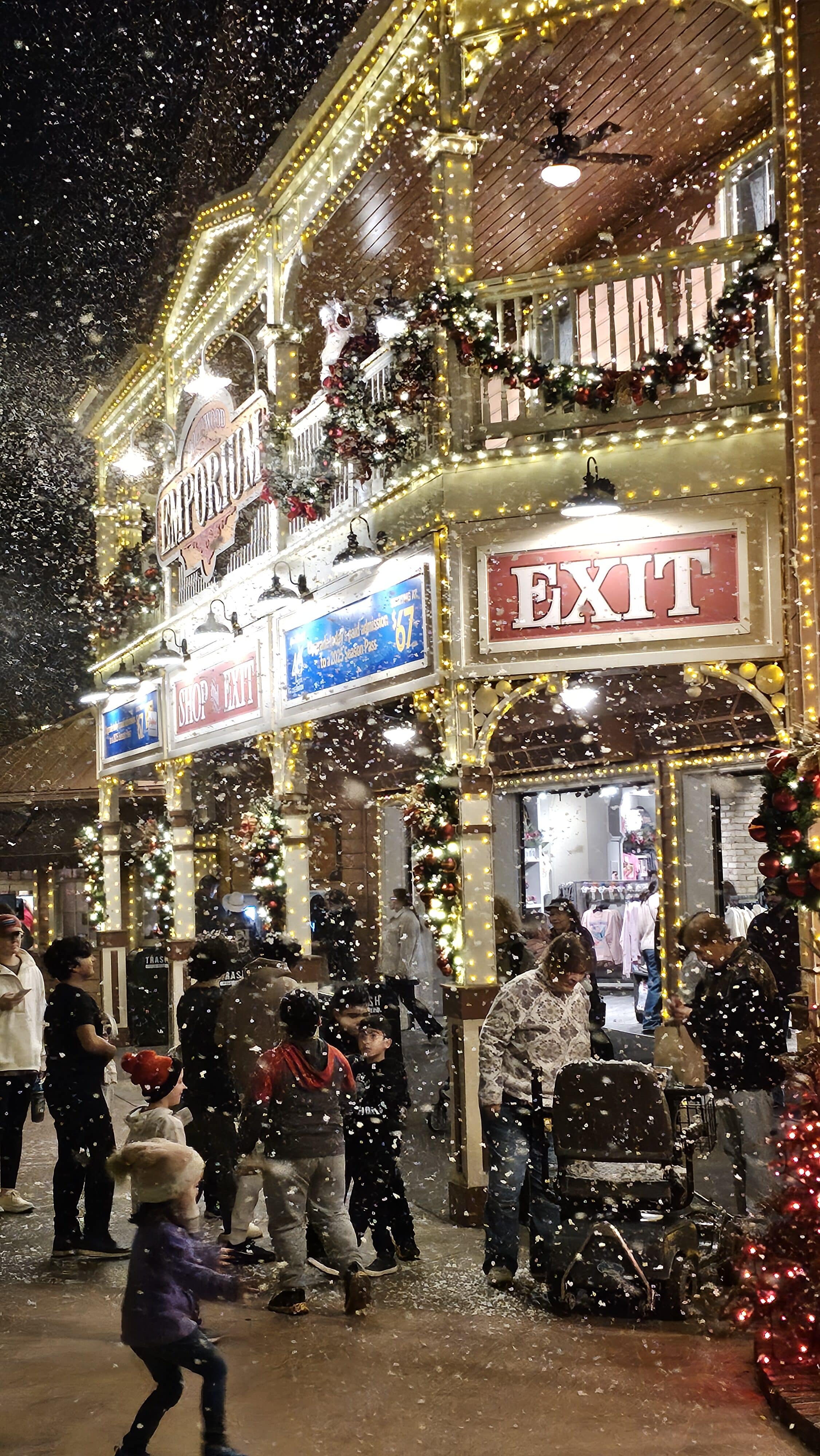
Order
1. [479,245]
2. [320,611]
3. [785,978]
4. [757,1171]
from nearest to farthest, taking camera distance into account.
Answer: [757,1171]
[785,978]
[320,611]
[479,245]

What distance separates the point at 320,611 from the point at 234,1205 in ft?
17.7

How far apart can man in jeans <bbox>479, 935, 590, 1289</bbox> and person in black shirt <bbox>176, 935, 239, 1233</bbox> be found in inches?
72.4

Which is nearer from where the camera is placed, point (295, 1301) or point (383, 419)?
point (295, 1301)

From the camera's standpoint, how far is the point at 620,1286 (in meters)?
6.20

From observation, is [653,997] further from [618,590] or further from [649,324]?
[649,324]

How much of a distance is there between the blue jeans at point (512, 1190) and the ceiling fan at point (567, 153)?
680cm

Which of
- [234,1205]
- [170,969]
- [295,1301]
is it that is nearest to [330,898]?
[170,969]

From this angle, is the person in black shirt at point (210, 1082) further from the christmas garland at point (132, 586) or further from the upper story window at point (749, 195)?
the christmas garland at point (132, 586)

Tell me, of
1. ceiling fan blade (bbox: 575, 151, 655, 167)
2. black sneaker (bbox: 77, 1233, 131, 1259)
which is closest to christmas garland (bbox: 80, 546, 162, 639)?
ceiling fan blade (bbox: 575, 151, 655, 167)

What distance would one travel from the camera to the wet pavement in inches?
200

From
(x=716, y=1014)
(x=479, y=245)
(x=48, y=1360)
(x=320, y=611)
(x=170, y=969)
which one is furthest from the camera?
(x=170, y=969)

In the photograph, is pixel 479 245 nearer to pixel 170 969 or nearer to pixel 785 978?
pixel 785 978

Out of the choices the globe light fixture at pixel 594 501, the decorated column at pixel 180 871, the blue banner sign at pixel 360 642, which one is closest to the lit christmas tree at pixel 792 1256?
the globe light fixture at pixel 594 501

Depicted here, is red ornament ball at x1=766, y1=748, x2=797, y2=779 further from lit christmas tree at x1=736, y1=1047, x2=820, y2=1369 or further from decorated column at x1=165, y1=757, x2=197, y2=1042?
decorated column at x1=165, y1=757, x2=197, y2=1042
